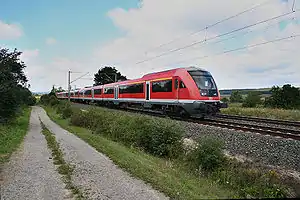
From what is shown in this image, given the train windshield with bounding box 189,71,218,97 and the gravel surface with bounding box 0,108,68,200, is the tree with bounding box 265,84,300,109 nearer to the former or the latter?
the train windshield with bounding box 189,71,218,97

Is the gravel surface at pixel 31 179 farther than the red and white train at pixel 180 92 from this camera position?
No

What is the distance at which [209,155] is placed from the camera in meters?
8.12

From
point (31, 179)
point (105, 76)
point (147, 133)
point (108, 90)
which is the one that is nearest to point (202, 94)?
point (147, 133)

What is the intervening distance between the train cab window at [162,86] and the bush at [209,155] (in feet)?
31.9

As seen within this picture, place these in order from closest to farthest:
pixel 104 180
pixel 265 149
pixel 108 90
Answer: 1. pixel 104 180
2. pixel 265 149
3. pixel 108 90

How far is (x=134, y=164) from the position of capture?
7480 millimetres

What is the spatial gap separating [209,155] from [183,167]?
0.95m

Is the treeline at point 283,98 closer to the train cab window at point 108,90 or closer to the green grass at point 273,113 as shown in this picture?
the green grass at point 273,113

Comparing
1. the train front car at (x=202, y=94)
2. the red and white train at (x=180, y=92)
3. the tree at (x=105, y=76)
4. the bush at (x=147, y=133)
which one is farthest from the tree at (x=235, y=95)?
the bush at (x=147, y=133)

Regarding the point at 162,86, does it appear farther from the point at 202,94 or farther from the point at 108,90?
the point at 108,90

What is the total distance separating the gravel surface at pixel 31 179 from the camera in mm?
5246

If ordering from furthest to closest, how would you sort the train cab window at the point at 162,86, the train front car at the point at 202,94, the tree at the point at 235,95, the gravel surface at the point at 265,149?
the tree at the point at 235,95, the train cab window at the point at 162,86, the train front car at the point at 202,94, the gravel surface at the point at 265,149

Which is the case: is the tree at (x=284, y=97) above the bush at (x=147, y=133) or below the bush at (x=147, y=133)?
above

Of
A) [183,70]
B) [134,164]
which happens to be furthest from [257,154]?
[183,70]
